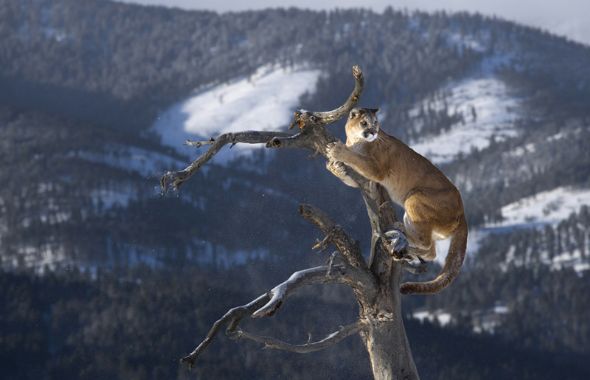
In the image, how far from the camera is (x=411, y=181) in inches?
643

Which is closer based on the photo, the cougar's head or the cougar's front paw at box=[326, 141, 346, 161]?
the cougar's head

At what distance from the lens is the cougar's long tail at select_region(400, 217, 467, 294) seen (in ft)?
52.9

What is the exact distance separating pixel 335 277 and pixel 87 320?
159m

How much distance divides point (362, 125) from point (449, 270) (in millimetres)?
2591

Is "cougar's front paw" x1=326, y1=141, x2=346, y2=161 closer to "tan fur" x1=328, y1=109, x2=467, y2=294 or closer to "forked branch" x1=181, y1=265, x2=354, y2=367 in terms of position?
"tan fur" x1=328, y1=109, x2=467, y2=294

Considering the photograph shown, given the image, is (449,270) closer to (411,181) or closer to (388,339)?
(411,181)

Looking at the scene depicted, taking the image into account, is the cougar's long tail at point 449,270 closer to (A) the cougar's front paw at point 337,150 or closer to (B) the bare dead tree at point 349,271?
(B) the bare dead tree at point 349,271

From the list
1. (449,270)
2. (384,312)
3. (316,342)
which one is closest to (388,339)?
(384,312)

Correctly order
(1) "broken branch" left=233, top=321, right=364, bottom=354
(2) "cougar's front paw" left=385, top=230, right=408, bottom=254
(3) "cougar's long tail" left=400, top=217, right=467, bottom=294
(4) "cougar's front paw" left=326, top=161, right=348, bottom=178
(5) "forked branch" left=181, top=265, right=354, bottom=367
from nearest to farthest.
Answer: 1. (5) "forked branch" left=181, top=265, right=354, bottom=367
2. (2) "cougar's front paw" left=385, top=230, right=408, bottom=254
3. (3) "cougar's long tail" left=400, top=217, right=467, bottom=294
4. (4) "cougar's front paw" left=326, top=161, right=348, bottom=178
5. (1) "broken branch" left=233, top=321, right=364, bottom=354

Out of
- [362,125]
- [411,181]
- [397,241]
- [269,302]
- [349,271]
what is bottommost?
[269,302]

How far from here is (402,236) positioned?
52.0 feet

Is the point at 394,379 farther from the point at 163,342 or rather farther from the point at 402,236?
the point at 163,342

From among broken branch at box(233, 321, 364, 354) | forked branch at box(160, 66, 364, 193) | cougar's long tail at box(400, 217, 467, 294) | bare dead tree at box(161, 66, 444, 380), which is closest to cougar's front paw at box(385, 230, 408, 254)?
→ bare dead tree at box(161, 66, 444, 380)

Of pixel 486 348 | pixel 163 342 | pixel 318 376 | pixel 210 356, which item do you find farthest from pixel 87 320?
pixel 318 376
